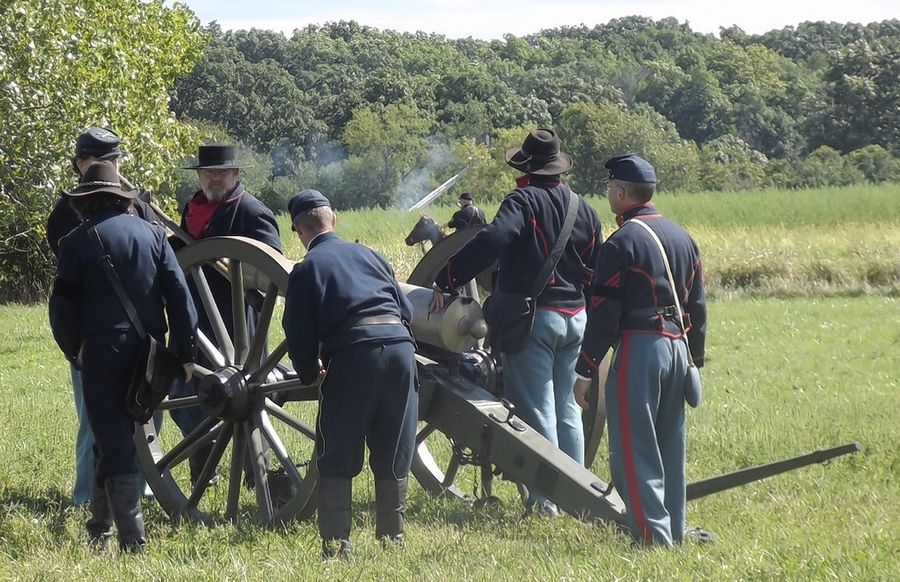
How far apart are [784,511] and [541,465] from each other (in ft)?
4.42

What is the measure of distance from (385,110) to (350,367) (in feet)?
199

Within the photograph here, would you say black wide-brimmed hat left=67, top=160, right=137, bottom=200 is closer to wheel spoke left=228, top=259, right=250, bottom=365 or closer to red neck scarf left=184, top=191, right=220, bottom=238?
wheel spoke left=228, top=259, right=250, bottom=365

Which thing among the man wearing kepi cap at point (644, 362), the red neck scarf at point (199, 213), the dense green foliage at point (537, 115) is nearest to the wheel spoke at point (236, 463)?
the red neck scarf at point (199, 213)

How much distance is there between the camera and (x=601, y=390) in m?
6.87

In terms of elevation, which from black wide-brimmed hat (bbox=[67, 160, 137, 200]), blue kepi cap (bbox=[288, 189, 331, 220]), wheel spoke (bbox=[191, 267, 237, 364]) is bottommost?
wheel spoke (bbox=[191, 267, 237, 364])

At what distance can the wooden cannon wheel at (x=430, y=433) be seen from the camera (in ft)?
22.8

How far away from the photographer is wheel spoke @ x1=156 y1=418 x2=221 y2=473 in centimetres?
627

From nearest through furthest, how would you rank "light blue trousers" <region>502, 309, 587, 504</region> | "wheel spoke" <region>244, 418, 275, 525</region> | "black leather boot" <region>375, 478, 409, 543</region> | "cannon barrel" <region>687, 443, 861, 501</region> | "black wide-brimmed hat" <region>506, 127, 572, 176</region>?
"cannon barrel" <region>687, 443, 861, 501</region>
"black leather boot" <region>375, 478, 409, 543</region>
"wheel spoke" <region>244, 418, 275, 525</region>
"light blue trousers" <region>502, 309, 587, 504</region>
"black wide-brimmed hat" <region>506, 127, 572, 176</region>

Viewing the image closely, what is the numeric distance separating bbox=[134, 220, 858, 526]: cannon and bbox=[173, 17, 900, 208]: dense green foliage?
152 ft

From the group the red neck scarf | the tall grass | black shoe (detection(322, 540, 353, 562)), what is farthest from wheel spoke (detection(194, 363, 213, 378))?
the tall grass

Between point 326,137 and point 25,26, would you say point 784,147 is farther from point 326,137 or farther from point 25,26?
point 25,26

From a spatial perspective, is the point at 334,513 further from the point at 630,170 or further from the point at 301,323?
the point at 630,170

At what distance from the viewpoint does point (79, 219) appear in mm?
6469

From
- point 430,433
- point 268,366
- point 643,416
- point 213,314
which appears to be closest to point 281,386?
point 268,366
